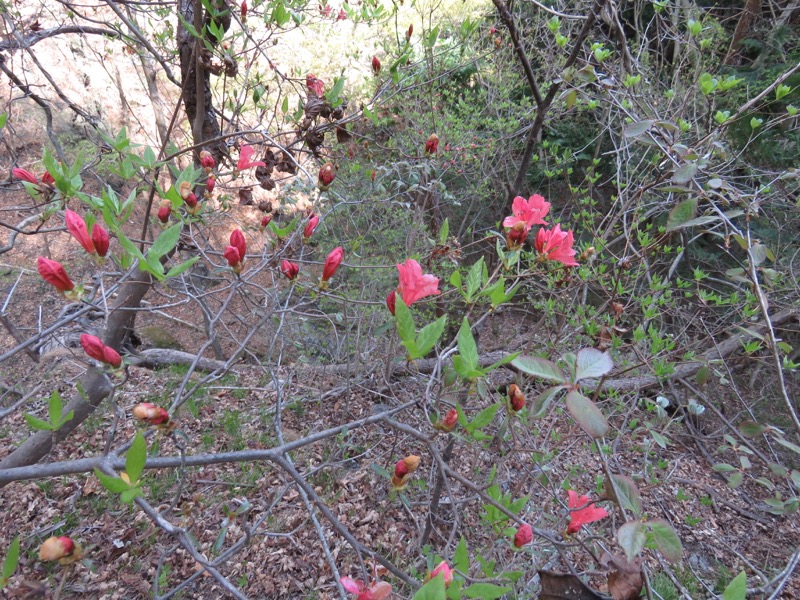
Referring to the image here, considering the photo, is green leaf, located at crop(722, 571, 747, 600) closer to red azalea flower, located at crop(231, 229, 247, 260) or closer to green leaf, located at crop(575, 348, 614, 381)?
green leaf, located at crop(575, 348, 614, 381)

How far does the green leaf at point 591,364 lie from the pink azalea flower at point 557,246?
341 mm

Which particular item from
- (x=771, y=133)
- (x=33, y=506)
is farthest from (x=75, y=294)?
(x=771, y=133)

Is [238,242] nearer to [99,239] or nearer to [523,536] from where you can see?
[99,239]

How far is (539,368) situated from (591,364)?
86 mm

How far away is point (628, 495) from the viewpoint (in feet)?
2.50

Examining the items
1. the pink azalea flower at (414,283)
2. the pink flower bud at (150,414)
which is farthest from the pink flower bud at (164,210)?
the pink azalea flower at (414,283)

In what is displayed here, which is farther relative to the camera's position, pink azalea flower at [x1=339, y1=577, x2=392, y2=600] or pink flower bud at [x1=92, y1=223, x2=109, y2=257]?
pink flower bud at [x1=92, y1=223, x2=109, y2=257]

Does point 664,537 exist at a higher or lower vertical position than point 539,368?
lower

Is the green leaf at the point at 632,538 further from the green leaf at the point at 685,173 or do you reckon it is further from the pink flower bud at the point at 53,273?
the pink flower bud at the point at 53,273

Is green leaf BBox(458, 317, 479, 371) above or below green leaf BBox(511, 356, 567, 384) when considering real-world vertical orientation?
above

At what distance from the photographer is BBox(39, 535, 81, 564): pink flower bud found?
0.70 metres

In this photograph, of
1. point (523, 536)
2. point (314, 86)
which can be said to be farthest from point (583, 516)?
point (314, 86)

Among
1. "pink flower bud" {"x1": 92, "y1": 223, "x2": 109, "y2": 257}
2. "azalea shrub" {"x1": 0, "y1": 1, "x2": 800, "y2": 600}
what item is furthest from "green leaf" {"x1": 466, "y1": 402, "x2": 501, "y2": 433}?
"pink flower bud" {"x1": 92, "y1": 223, "x2": 109, "y2": 257}

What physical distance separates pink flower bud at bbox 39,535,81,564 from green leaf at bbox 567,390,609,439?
84cm
